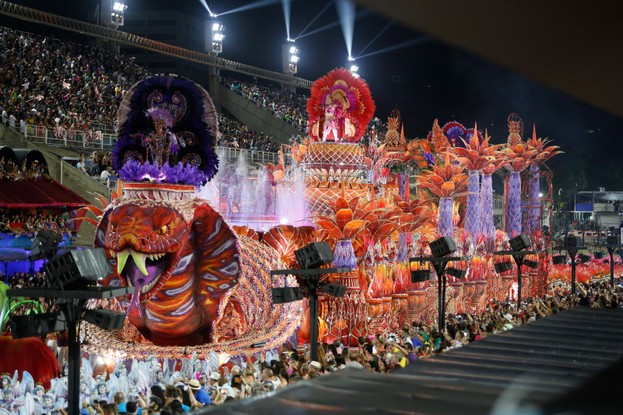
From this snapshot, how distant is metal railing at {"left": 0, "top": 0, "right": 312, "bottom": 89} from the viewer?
30297 millimetres

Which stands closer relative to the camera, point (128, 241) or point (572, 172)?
point (128, 241)

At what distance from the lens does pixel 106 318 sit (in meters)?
8.19

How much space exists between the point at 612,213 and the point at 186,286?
3540cm

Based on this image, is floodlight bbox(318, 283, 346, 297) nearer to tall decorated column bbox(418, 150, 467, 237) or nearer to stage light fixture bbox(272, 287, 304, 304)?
stage light fixture bbox(272, 287, 304, 304)

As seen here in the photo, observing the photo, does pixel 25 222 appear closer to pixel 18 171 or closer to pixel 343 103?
pixel 18 171

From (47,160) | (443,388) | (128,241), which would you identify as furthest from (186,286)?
(47,160)

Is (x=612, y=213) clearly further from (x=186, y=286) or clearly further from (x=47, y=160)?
(x=186, y=286)

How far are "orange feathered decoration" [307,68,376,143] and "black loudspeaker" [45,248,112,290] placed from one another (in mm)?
11659

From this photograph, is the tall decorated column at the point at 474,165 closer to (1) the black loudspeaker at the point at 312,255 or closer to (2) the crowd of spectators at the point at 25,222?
(2) the crowd of spectators at the point at 25,222

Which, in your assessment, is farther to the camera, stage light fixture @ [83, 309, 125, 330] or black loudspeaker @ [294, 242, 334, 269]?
black loudspeaker @ [294, 242, 334, 269]

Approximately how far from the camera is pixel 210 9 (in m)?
43.9

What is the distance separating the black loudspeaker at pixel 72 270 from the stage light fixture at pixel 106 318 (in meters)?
0.28

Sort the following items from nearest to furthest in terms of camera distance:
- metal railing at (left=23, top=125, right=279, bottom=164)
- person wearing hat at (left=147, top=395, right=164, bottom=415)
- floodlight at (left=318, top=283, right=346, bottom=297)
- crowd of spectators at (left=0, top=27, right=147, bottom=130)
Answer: person wearing hat at (left=147, top=395, right=164, bottom=415) < floodlight at (left=318, top=283, right=346, bottom=297) < metal railing at (left=23, top=125, right=279, bottom=164) < crowd of spectators at (left=0, top=27, right=147, bottom=130)

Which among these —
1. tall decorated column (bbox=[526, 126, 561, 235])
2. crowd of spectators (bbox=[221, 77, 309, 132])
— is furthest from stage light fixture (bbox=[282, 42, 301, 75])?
tall decorated column (bbox=[526, 126, 561, 235])
